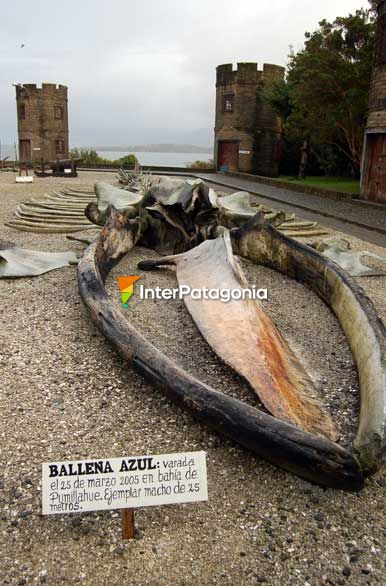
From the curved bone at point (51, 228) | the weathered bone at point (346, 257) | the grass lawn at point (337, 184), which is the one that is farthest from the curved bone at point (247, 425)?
the grass lawn at point (337, 184)

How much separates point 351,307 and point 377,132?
11.7 metres

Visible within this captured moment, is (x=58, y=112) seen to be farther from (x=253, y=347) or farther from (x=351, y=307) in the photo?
(x=253, y=347)

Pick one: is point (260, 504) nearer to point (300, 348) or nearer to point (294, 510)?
point (294, 510)

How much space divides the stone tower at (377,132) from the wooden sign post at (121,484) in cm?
1345

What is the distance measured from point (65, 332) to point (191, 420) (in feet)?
5.24

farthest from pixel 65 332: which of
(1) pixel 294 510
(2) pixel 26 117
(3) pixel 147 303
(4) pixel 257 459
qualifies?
(2) pixel 26 117

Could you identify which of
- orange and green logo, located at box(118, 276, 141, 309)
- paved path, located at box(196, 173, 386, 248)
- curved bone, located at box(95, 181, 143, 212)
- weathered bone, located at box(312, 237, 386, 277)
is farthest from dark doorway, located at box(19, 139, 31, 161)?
orange and green logo, located at box(118, 276, 141, 309)

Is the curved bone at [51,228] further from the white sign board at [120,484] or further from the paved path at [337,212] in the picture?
the white sign board at [120,484]

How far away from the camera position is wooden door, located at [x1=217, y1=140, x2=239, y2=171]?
30.1 m

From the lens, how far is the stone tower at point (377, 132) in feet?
43.7

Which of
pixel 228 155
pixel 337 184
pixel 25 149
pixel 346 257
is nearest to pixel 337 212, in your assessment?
pixel 346 257

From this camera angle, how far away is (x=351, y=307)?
11.8ft

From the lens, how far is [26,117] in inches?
1395

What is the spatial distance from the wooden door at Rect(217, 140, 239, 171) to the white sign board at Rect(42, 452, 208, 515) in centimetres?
2948
